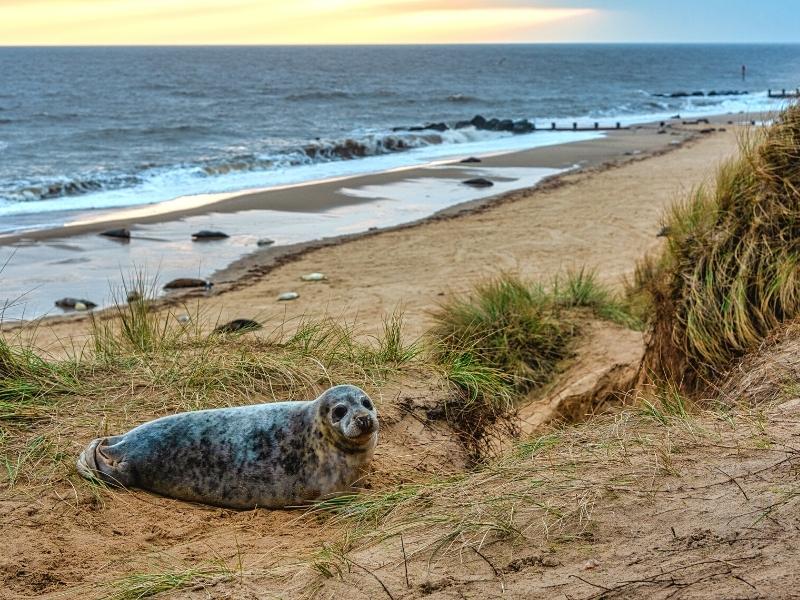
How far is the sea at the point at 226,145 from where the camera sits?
1285 centimetres

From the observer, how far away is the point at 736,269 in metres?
5.89

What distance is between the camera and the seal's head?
3.83m

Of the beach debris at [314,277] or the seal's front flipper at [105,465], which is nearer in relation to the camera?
the seal's front flipper at [105,465]

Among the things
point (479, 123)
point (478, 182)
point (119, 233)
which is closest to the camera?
point (119, 233)

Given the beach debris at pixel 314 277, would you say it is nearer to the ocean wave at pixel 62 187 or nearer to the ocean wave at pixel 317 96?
the ocean wave at pixel 62 187

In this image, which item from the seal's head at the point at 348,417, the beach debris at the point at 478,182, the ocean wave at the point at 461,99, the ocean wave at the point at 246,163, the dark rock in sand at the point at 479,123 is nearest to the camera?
the seal's head at the point at 348,417

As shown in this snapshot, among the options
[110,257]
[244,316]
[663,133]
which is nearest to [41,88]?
[663,133]

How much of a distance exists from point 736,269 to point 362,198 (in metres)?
12.5

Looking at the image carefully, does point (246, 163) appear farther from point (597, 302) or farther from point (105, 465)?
point (105, 465)

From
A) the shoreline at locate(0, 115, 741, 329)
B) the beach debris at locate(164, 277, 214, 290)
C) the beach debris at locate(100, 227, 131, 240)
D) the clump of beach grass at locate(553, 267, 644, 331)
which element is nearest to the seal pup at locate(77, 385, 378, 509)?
the shoreline at locate(0, 115, 741, 329)

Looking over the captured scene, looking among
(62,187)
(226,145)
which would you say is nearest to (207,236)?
(62,187)

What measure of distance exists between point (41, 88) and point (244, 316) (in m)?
50.1

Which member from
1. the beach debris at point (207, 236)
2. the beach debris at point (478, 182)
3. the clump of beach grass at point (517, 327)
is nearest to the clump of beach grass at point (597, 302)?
the clump of beach grass at point (517, 327)

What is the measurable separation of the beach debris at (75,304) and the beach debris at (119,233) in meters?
3.49
